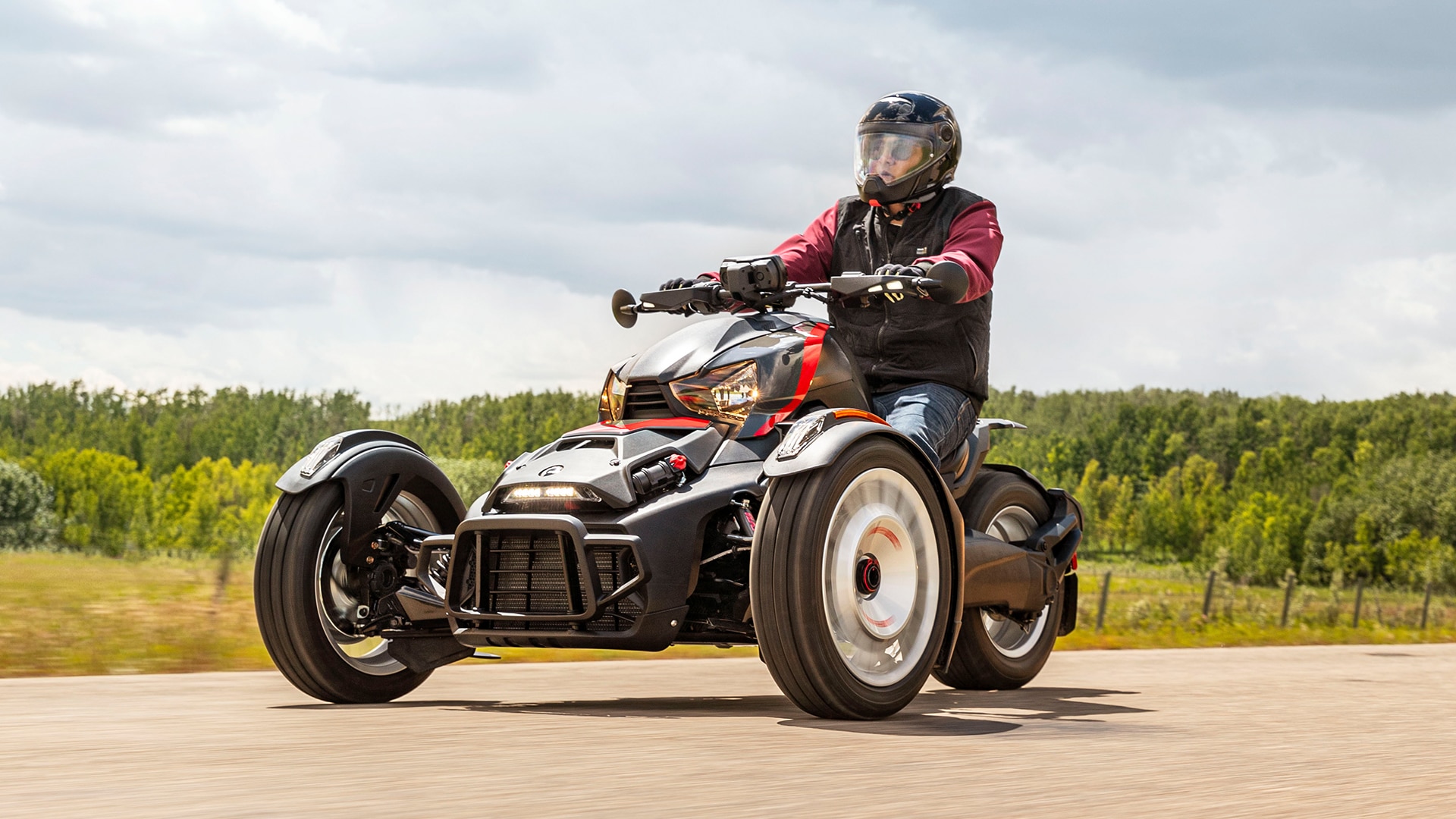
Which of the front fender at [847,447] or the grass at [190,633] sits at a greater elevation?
the front fender at [847,447]

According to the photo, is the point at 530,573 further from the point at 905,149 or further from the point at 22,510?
the point at 22,510

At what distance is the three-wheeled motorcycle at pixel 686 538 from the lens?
5.48 m

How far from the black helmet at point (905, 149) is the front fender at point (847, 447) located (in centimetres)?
162

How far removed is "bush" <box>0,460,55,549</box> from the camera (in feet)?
421

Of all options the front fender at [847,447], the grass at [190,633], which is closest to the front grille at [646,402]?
the front fender at [847,447]

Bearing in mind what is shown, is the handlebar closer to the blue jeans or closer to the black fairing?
the black fairing

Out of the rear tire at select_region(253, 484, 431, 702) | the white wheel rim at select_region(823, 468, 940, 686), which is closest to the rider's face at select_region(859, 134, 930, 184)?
the white wheel rim at select_region(823, 468, 940, 686)

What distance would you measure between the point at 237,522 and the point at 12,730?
530ft

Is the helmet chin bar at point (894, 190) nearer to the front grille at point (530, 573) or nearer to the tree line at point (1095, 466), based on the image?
the front grille at point (530, 573)

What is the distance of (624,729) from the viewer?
511 cm

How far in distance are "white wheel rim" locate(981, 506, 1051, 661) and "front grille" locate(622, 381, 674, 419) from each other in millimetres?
2228

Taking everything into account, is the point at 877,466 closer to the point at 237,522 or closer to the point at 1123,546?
the point at 237,522

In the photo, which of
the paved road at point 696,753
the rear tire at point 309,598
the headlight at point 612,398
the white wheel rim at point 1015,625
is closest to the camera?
the paved road at point 696,753

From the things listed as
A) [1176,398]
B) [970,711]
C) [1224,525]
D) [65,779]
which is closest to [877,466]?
[970,711]
